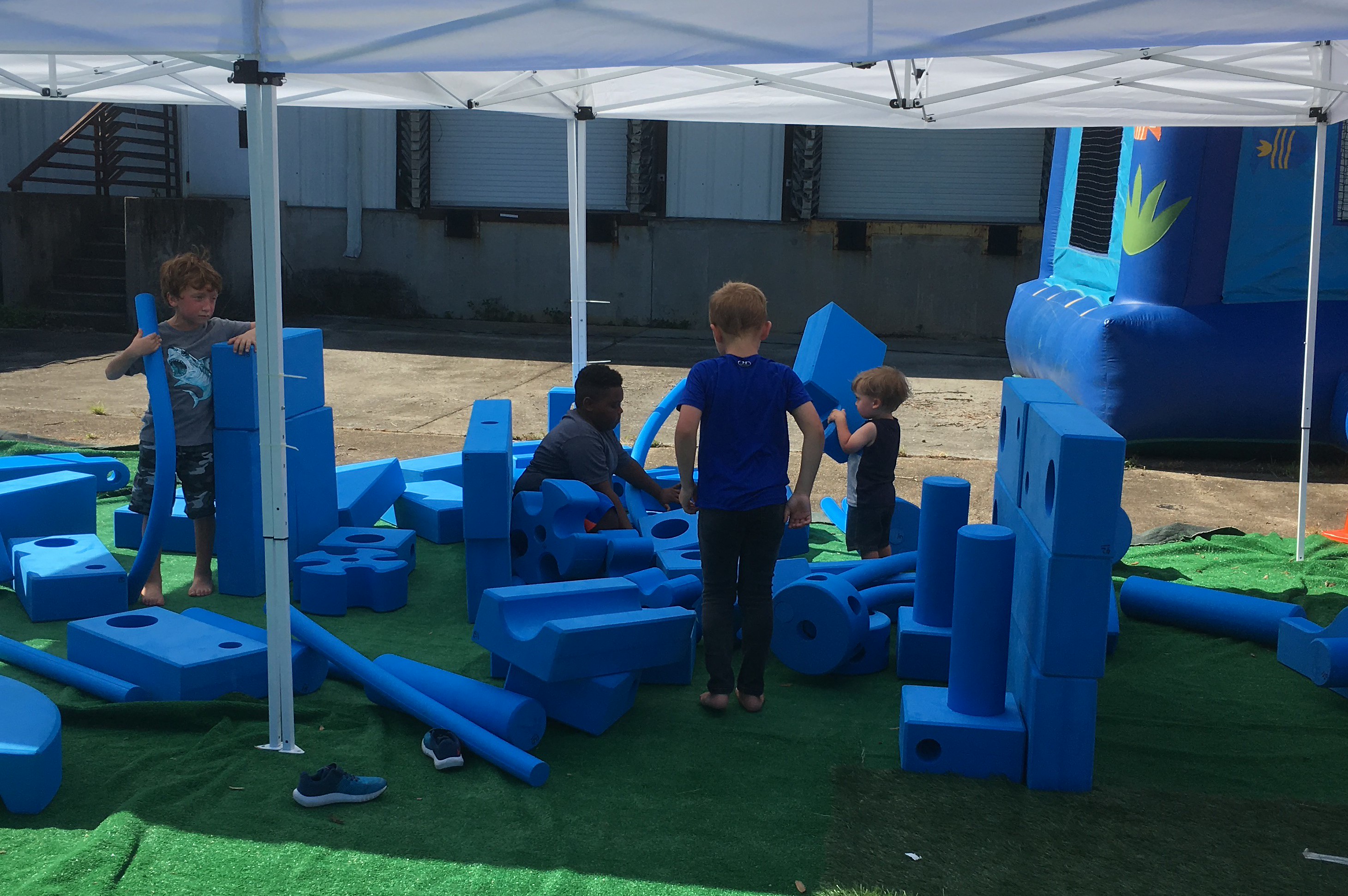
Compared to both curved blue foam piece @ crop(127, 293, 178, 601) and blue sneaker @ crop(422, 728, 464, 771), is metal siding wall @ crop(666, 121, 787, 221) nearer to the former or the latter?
curved blue foam piece @ crop(127, 293, 178, 601)

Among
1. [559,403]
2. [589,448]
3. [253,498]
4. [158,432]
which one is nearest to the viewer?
[158,432]

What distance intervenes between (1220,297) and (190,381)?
6.63 meters

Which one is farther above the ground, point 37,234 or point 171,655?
point 37,234

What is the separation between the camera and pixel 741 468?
3752 millimetres

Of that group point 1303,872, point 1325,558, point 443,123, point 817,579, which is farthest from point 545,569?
point 443,123

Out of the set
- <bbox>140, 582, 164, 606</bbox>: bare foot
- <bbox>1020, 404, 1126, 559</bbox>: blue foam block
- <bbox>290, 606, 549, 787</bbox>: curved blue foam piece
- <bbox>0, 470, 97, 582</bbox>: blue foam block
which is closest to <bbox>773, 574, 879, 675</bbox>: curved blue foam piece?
<bbox>1020, 404, 1126, 559</bbox>: blue foam block

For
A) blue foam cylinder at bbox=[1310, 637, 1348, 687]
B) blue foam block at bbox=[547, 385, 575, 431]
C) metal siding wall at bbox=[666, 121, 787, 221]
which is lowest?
blue foam cylinder at bbox=[1310, 637, 1348, 687]

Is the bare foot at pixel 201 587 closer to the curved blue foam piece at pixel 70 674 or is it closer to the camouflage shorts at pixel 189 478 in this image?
the camouflage shorts at pixel 189 478

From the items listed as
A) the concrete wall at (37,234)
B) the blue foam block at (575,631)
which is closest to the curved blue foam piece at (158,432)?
the blue foam block at (575,631)

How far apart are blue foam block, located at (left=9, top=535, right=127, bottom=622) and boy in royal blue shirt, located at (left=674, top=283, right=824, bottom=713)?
251cm

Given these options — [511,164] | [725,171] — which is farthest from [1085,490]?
[511,164]

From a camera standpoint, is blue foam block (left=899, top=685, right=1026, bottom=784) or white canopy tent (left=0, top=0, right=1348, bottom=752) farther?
blue foam block (left=899, top=685, right=1026, bottom=784)

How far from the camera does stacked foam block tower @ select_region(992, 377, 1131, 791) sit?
125 inches

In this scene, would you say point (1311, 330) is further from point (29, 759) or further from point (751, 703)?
point (29, 759)
